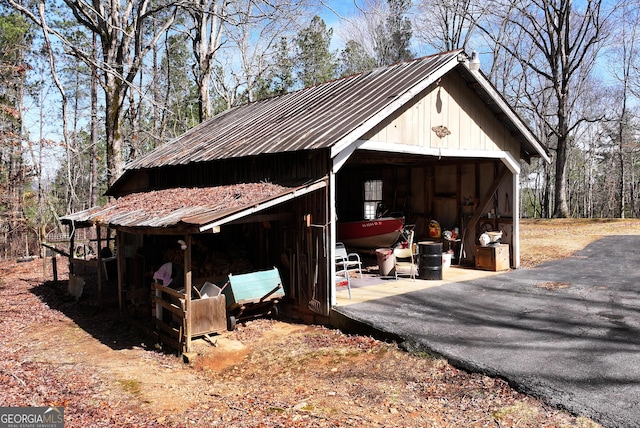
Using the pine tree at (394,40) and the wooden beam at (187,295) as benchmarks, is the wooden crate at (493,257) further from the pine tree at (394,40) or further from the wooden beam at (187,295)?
the pine tree at (394,40)

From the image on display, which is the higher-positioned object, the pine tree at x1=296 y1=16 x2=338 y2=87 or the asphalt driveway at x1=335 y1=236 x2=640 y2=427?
the pine tree at x1=296 y1=16 x2=338 y2=87

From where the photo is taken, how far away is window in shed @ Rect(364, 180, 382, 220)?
53.6ft

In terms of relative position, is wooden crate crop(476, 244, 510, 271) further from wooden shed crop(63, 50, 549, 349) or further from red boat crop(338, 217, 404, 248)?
red boat crop(338, 217, 404, 248)

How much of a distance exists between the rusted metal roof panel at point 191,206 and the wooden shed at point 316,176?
0.04 meters

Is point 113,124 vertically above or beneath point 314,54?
beneath

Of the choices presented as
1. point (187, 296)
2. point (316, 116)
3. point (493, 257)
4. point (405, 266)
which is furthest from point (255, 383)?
point (493, 257)

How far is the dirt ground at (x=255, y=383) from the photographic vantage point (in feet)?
16.7

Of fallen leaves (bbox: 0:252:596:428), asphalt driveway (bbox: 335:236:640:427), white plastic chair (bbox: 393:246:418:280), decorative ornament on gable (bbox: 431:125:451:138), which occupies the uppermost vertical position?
decorative ornament on gable (bbox: 431:125:451:138)

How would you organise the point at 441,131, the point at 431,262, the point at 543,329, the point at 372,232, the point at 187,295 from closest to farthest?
1. the point at 543,329
2. the point at 187,295
3. the point at 441,131
4. the point at 431,262
5. the point at 372,232

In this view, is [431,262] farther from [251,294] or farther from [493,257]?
[251,294]

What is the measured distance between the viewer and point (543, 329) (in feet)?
23.9

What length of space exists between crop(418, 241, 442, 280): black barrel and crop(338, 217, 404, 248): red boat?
1.94 meters

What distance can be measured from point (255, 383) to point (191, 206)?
13.6 ft

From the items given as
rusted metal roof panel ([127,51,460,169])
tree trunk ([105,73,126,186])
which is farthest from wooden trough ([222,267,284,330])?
tree trunk ([105,73,126,186])
